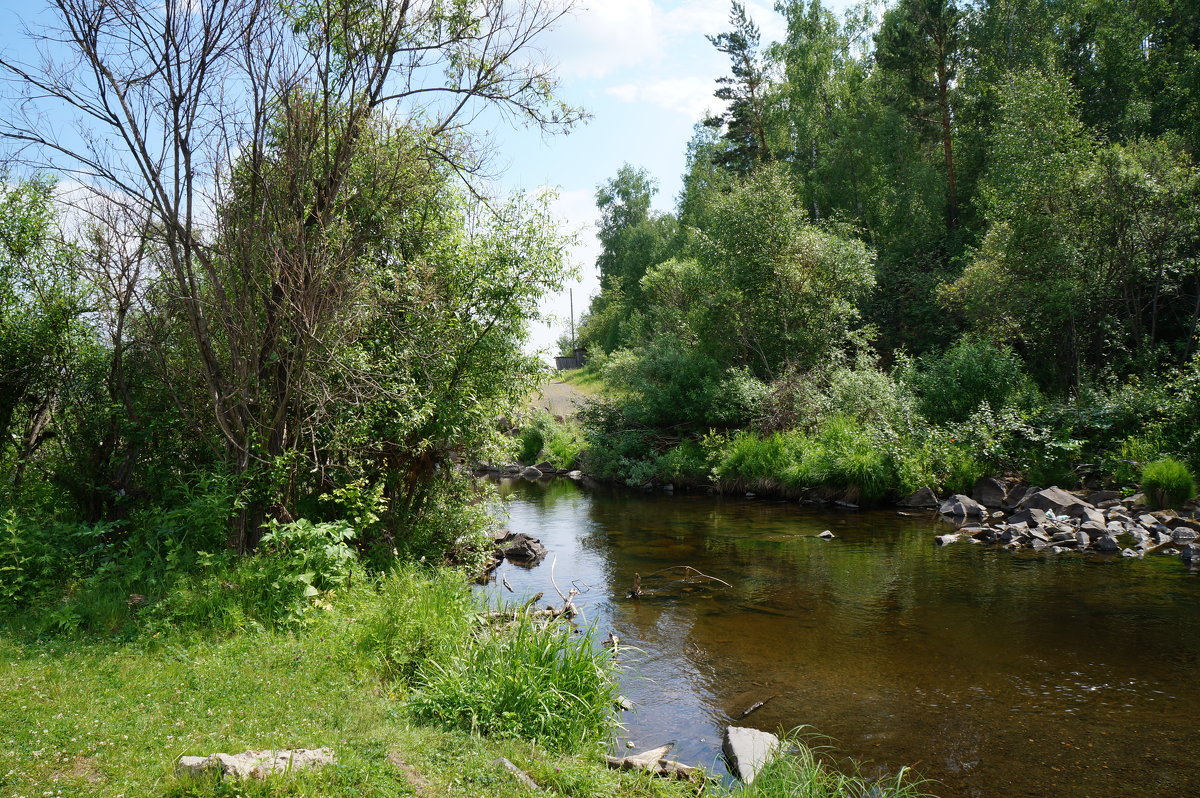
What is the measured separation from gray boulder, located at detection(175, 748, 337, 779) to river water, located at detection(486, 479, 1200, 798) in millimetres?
3191

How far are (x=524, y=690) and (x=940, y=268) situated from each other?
107ft

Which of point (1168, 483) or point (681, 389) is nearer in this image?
point (1168, 483)

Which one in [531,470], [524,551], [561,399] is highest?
Answer: [561,399]

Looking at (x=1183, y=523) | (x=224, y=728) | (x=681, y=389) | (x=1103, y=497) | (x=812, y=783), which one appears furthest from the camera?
(x=681, y=389)

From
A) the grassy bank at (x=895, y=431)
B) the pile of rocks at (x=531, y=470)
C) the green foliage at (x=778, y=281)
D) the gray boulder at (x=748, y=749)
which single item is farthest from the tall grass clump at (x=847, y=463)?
the gray boulder at (x=748, y=749)

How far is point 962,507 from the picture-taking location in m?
17.8

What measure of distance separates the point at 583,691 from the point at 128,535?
653 cm

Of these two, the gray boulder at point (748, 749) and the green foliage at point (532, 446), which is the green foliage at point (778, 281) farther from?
the gray boulder at point (748, 749)

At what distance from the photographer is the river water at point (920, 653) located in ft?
21.7

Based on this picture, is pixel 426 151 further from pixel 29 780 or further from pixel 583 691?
pixel 29 780

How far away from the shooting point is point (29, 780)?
426 centimetres

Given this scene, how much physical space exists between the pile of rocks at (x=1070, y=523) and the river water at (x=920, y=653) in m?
0.72

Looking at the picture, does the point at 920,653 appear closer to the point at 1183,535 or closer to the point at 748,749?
the point at 748,749

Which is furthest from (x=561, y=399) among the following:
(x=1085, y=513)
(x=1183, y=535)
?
(x=1183, y=535)
